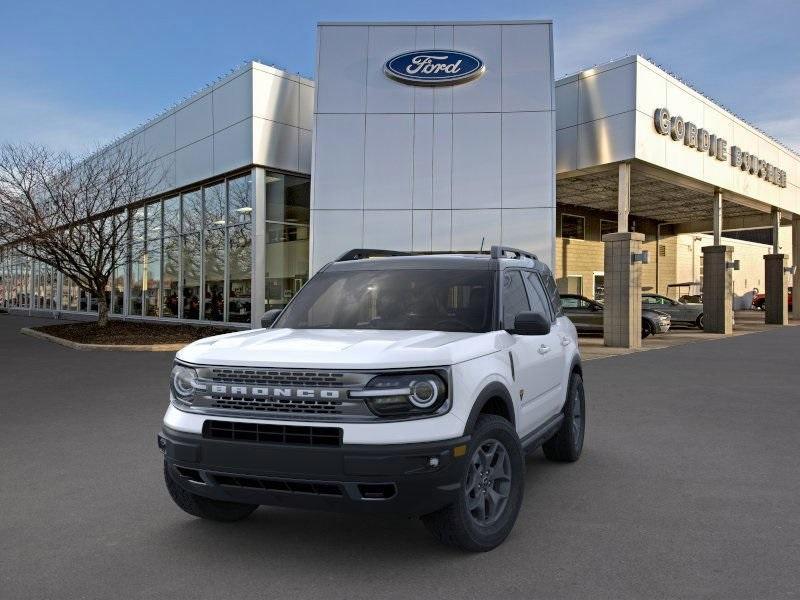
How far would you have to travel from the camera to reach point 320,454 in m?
3.43

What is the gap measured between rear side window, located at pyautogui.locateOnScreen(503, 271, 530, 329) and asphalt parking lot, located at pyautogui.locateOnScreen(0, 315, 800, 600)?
4.54 feet

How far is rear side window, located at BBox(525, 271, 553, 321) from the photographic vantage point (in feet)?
18.1

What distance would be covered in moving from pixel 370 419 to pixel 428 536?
1182 mm

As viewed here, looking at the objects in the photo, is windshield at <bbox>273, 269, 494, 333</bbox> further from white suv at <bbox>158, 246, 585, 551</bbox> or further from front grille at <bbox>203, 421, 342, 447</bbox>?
front grille at <bbox>203, 421, 342, 447</bbox>

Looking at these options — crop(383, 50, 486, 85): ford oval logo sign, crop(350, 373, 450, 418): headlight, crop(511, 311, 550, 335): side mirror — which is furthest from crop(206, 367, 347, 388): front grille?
crop(383, 50, 486, 85): ford oval logo sign

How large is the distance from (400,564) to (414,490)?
640mm

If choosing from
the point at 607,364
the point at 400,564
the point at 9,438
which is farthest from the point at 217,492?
the point at 607,364

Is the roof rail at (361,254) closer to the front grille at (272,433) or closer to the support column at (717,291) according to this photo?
the front grille at (272,433)

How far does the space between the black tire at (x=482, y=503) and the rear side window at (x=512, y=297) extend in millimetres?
853

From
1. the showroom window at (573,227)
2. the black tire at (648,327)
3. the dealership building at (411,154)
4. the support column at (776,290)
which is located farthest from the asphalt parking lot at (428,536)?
the support column at (776,290)

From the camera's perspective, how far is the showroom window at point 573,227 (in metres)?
32.7

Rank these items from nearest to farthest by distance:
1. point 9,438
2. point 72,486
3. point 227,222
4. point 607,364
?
point 72,486 → point 9,438 → point 607,364 → point 227,222

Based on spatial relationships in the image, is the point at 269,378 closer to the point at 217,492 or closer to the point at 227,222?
the point at 217,492

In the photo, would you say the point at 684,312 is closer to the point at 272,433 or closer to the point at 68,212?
the point at 68,212
